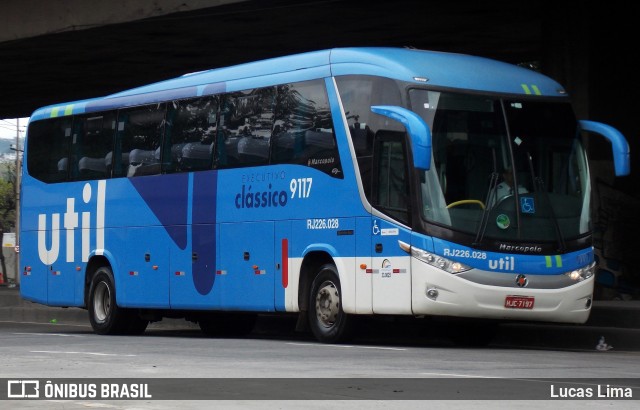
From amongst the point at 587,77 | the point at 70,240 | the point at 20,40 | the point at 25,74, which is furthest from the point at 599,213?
the point at 25,74

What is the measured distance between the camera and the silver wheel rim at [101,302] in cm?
2189

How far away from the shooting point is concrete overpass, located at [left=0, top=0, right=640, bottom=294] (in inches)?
901

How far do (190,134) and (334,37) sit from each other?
27.5 feet

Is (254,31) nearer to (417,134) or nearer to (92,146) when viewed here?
(92,146)

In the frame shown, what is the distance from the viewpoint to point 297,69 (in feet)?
58.8

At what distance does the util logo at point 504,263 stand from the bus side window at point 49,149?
30.3 ft

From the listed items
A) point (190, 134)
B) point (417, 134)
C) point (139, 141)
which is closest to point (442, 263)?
point (417, 134)

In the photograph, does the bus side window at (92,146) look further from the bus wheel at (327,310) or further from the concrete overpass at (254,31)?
the bus wheel at (327,310)

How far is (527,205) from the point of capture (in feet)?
52.9

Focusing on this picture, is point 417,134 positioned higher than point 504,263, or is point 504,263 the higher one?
point 417,134

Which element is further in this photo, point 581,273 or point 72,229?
point 72,229

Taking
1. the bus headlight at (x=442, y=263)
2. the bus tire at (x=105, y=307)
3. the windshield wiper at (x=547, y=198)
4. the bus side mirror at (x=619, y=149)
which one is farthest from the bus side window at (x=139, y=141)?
the bus side mirror at (x=619, y=149)

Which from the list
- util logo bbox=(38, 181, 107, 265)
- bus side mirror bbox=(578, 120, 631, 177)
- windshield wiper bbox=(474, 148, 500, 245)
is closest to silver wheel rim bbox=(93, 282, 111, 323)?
util logo bbox=(38, 181, 107, 265)

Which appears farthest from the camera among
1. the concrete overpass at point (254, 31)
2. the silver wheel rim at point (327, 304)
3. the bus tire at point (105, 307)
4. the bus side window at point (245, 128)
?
the concrete overpass at point (254, 31)
